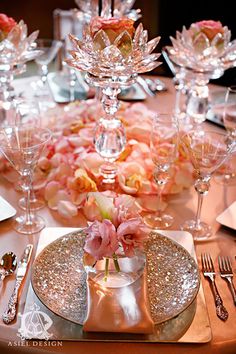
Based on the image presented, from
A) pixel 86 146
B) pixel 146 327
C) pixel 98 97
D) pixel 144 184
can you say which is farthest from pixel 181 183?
pixel 146 327

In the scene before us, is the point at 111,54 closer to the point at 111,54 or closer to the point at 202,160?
the point at 111,54

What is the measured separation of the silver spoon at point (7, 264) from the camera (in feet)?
3.11

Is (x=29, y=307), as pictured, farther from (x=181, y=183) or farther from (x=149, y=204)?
(x=181, y=183)

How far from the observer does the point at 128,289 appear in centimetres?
85

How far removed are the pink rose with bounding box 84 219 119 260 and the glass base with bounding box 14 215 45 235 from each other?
0.31m

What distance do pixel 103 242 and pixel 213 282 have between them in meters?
0.27

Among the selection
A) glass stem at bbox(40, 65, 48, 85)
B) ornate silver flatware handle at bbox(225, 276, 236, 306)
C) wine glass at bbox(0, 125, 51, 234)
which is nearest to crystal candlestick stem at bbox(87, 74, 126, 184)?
wine glass at bbox(0, 125, 51, 234)

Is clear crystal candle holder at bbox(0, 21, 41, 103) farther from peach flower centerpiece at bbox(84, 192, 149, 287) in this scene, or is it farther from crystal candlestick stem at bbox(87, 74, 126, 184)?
peach flower centerpiece at bbox(84, 192, 149, 287)

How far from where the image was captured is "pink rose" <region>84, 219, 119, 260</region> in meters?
0.80

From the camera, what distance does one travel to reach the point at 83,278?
36.2 inches

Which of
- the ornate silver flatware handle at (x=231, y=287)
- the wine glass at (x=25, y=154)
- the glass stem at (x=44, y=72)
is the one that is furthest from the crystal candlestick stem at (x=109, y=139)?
the glass stem at (x=44, y=72)

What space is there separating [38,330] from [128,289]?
0.55 feet

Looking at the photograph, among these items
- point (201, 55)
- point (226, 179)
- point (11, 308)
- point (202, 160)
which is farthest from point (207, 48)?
point (11, 308)

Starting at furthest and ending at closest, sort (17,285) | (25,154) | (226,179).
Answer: (226,179) < (25,154) < (17,285)
